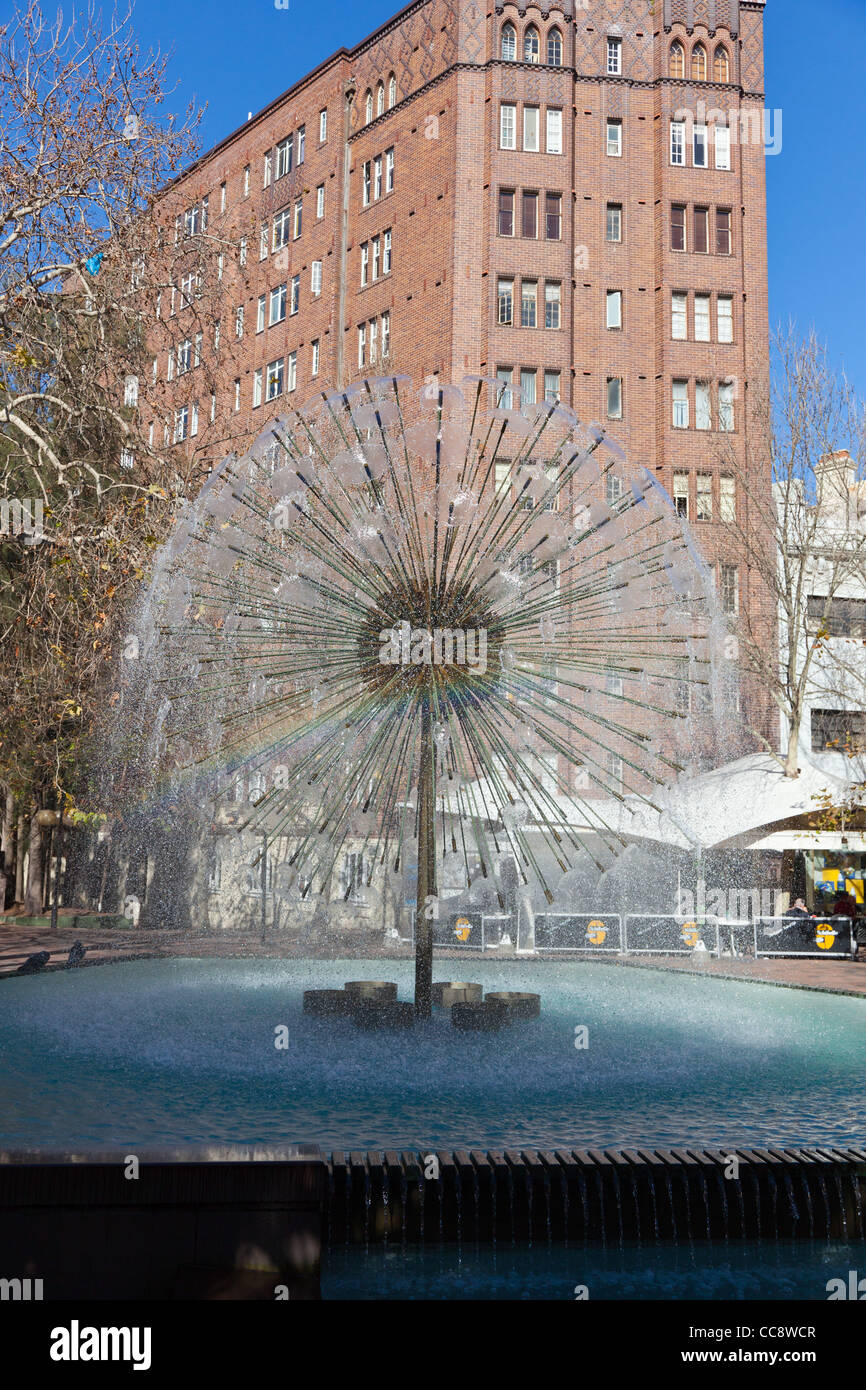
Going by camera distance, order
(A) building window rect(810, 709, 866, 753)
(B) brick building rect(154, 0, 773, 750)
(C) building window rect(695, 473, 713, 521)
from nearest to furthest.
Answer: (A) building window rect(810, 709, 866, 753)
(C) building window rect(695, 473, 713, 521)
(B) brick building rect(154, 0, 773, 750)

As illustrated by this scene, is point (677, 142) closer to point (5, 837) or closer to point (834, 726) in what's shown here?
point (834, 726)

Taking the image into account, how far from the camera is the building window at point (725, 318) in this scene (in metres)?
34.5

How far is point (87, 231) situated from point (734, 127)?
1107 inches

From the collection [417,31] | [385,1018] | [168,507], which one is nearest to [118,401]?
[168,507]

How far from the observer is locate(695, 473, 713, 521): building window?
33.1 metres

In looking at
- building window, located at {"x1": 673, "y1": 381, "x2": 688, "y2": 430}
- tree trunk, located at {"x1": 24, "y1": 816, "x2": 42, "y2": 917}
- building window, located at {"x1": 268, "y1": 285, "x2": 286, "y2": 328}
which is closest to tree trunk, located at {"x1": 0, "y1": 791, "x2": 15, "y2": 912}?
tree trunk, located at {"x1": 24, "y1": 816, "x2": 42, "y2": 917}

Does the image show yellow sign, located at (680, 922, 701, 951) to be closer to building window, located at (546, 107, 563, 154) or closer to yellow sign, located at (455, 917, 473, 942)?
yellow sign, located at (455, 917, 473, 942)

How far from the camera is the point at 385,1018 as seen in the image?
9922mm

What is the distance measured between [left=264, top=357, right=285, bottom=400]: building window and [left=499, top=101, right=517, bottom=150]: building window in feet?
33.9

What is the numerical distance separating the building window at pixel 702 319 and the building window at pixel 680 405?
144 centimetres

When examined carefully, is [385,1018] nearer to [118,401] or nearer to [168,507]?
[168,507]

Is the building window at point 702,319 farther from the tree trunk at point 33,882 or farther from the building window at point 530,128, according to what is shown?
the tree trunk at point 33,882

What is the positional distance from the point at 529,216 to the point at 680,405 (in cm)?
697

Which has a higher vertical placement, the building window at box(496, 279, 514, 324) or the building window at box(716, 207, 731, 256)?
the building window at box(716, 207, 731, 256)
